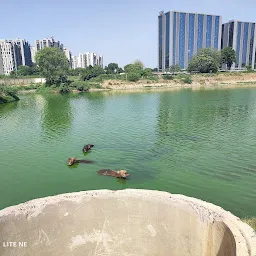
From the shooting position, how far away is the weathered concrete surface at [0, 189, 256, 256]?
568 centimetres

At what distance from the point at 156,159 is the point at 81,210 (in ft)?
26.3

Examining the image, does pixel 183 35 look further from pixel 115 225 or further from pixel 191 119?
pixel 115 225

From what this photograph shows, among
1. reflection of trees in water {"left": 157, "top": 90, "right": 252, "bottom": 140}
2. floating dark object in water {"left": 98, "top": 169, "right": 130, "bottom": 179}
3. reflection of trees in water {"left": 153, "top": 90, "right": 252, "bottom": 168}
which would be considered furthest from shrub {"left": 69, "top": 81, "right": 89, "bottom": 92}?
floating dark object in water {"left": 98, "top": 169, "right": 130, "bottom": 179}

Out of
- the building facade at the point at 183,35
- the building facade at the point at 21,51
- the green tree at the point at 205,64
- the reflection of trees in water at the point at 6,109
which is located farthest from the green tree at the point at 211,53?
the building facade at the point at 21,51

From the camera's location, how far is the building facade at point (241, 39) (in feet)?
339

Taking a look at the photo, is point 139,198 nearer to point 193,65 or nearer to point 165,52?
point 193,65

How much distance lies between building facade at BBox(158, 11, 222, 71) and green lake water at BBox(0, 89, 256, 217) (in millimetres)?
78777

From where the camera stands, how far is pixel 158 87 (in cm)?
6306

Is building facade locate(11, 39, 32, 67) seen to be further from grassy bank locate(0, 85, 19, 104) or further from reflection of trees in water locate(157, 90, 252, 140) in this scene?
reflection of trees in water locate(157, 90, 252, 140)

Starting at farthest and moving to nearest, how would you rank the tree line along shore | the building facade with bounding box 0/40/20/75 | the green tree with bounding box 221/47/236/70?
the building facade with bounding box 0/40/20/75 < the green tree with bounding box 221/47/236/70 < the tree line along shore

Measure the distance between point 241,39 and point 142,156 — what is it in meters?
108

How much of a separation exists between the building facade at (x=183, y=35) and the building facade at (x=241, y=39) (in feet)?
16.9

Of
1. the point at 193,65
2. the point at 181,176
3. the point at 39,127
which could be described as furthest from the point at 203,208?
the point at 193,65

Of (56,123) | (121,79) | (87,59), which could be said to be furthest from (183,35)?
(56,123)
